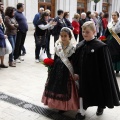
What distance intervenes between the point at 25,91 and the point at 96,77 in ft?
6.01

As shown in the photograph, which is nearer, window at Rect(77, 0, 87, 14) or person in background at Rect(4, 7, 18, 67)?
person in background at Rect(4, 7, 18, 67)

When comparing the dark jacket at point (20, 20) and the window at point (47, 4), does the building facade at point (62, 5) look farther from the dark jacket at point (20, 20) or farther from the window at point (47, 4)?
the dark jacket at point (20, 20)

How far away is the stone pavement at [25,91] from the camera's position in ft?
11.3

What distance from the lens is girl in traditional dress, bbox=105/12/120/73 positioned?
551 cm

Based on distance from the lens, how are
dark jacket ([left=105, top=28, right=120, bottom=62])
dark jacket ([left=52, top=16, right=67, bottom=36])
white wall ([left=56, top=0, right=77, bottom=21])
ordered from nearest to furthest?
dark jacket ([left=105, top=28, right=120, bottom=62]) → dark jacket ([left=52, top=16, right=67, bottom=36]) → white wall ([left=56, top=0, right=77, bottom=21])

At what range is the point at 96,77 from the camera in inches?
121

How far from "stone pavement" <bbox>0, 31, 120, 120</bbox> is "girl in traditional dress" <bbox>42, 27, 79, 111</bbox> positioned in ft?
0.89

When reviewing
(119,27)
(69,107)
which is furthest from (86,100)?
(119,27)

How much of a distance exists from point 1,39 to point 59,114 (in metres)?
3.02

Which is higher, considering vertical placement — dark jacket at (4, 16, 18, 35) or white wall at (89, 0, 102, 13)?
white wall at (89, 0, 102, 13)

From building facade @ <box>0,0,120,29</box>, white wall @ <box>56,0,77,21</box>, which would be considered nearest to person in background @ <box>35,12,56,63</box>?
building facade @ <box>0,0,120,29</box>

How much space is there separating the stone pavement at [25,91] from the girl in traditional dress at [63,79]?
27cm

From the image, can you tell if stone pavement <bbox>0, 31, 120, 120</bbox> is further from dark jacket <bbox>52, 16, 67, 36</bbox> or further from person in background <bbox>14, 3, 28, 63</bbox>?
dark jacket <bbox>52, 16, 67, 36</bbox>

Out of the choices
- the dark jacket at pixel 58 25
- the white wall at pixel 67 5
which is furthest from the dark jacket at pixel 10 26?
the white wall at pixel 67 5
